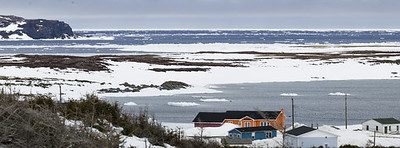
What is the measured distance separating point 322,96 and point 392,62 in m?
34.4

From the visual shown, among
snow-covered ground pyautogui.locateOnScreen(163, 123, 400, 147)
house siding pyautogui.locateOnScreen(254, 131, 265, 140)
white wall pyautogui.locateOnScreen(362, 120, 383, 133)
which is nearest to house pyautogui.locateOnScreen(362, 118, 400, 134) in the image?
white wall pyautogui.locateOnScreen(362, 120, 383, 133)

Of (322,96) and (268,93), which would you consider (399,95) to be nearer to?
(322,96)

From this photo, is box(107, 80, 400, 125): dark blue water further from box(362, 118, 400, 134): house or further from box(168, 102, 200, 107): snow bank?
box(362, 118, 400, 134): house

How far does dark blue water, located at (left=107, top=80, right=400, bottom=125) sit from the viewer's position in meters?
38.7

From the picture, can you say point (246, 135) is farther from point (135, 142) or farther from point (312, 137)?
point (135, 142)

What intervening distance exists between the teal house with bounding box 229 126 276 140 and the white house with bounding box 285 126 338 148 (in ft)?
10.9

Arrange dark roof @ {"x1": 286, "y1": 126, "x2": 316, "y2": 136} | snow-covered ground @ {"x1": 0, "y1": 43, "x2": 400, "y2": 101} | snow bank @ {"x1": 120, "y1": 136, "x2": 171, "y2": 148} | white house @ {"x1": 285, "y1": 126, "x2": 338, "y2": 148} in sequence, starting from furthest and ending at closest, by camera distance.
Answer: snow-covered ground @ {"x1": 0, "y1": 43, "x2": 400, "y2": 101} < dark roof @ {"x1": 286, "y1": 126, "x2": 316, "y2": 136} < white house @ {"x1": 285, "y1": 126, "x2": 338, "y2": 148} < snow bank @ {"x1": 120, "y1": 136, "x2": 171, "y2": 148}

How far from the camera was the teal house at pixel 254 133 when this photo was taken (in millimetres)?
30797

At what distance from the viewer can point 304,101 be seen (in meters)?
45.3

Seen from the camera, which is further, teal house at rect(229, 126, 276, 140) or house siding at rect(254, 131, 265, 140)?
house siding at rect(254, 131, 265, 140)

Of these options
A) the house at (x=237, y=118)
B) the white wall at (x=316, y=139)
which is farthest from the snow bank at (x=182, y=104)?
the white wall at (x=316, y=139)

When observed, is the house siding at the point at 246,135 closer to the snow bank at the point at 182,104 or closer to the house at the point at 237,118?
the house at the point at 237,118

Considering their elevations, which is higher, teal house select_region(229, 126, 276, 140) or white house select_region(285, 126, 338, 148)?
white house select_region(285, 126, 338, 148)

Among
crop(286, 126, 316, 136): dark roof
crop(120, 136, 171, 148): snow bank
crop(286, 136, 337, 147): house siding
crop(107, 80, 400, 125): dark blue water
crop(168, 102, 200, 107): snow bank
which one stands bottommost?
crop(107, 80, 400, 125): dark blue water
